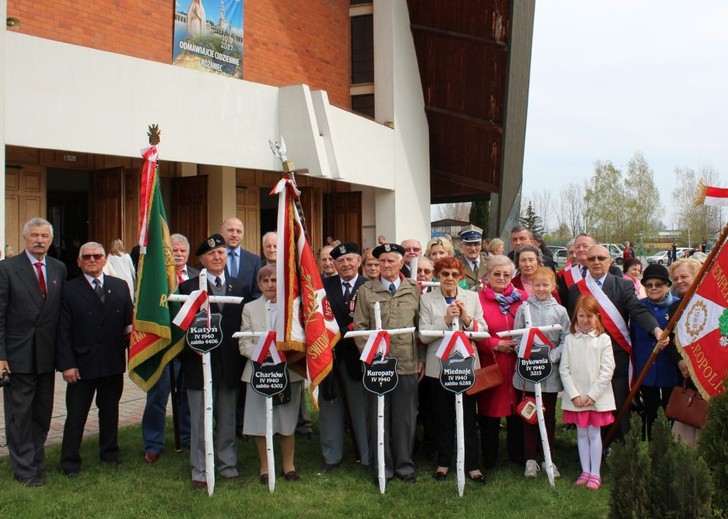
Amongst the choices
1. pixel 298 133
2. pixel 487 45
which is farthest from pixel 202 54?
pixel 487 45

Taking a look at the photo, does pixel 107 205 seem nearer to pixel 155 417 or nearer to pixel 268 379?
pixel 155 417

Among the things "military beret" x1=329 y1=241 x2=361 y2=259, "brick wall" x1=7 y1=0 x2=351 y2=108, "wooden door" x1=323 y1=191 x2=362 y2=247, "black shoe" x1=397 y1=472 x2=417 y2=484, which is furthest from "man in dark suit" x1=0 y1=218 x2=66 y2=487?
"wooden door" x1=323 y1=191 x2=362 y2=247

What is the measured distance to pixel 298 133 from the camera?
Answer: 14711mm

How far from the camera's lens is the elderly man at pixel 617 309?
586 cm

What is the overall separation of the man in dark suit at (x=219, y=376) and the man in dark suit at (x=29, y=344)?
1.10 metres

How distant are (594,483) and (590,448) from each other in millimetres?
272

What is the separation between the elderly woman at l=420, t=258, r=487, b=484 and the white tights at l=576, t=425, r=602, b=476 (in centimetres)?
82

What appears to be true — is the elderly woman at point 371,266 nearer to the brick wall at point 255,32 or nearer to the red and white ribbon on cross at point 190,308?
the red and white ribbon on cross at point 190,308

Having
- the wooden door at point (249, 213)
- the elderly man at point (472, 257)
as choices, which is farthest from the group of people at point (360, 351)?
the wooden door at point (249, 213)

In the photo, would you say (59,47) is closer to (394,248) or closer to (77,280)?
(77,280)

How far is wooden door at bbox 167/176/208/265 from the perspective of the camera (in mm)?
15180

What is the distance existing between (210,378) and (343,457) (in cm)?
164

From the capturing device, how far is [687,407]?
17.2 feet

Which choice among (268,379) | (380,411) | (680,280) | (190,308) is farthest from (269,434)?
(680,280)
